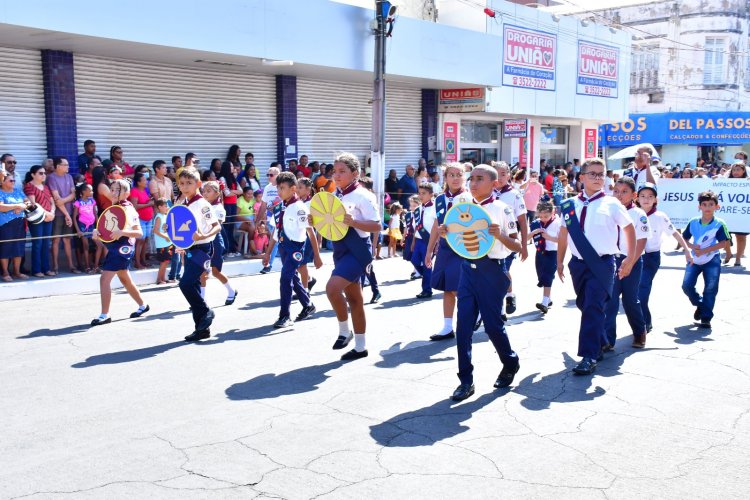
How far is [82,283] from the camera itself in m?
11.9

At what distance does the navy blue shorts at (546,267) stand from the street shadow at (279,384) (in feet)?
12.7

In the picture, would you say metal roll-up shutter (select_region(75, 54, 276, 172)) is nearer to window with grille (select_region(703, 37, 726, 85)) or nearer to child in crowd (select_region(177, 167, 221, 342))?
child in crowd (select_region(177, 167, 221, 342))

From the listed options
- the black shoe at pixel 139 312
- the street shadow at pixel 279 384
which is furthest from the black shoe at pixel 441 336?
the black shoe at pixel 139 312

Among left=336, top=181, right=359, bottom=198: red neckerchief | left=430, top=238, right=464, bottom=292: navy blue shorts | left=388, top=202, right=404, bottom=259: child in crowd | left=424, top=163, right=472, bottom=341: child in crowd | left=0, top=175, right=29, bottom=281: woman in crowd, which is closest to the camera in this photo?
left=336, top=181, right=359, bottom=198: red neckerchief

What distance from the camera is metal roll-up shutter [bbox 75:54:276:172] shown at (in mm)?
15250

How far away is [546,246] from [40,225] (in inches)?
297

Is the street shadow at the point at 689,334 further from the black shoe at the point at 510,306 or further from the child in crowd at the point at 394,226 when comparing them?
the child in crowd at the point at 394,226

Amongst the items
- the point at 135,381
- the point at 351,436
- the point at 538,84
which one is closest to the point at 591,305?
the point at 351,436

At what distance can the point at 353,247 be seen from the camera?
294 inches

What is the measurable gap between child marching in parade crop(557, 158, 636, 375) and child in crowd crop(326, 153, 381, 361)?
5.92ft

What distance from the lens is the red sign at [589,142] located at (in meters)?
29.8

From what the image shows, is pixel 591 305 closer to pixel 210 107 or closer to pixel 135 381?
pixel 135 381

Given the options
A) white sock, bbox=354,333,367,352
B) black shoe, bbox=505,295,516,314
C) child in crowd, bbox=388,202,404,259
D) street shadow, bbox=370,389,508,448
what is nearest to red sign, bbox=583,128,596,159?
child in crowd, bbox=388,202,404,259

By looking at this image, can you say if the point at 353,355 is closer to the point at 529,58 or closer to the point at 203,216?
the point at 203,216
